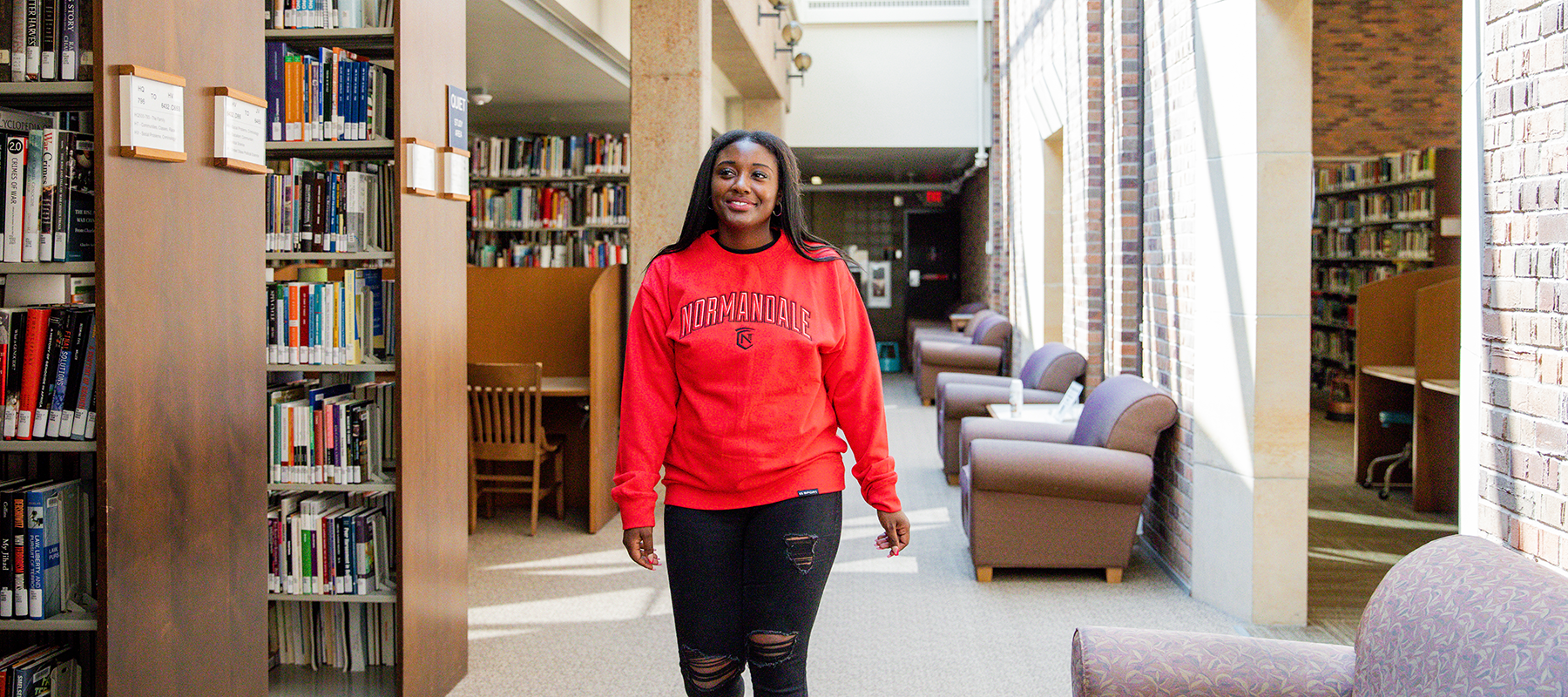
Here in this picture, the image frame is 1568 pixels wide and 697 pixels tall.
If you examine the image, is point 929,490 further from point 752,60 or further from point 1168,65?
point 752,60

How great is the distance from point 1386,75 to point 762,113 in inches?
259

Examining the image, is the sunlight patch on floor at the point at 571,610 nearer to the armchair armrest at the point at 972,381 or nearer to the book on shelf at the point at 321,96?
the book on shelf at the point at 321,96

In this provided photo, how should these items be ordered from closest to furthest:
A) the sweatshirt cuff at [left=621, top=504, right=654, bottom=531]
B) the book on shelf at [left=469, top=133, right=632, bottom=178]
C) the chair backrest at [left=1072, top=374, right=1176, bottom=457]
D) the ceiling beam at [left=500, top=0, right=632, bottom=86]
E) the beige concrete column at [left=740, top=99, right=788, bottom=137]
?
1. the sweatshirt cuff at [left=621, top=504, right=654, bottom=531]
2. the chair backrest at [left=1072, top=374, right=1176, bottom=457]
3. the ceiling beam at [left=500, top=0, right=632, bottom=86]
4. the book on shelf at [left=469, top=133, right=632, bottom=178]
5. the beige concrete column at [left=740, top=99, right=788, bottom=137]

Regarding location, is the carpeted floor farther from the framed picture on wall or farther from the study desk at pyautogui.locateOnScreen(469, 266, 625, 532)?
the framed picture on wall

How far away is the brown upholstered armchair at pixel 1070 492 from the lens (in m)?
4.33

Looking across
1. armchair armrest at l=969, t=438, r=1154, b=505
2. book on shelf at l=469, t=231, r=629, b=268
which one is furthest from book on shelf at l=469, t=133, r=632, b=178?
armchair armrest at l=969, t=438, r=1154, b=505

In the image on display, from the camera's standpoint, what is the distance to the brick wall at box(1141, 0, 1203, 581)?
168 inches

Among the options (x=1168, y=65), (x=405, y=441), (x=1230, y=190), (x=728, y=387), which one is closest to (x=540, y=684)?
(x=405, y=441)

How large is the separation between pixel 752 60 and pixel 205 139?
8.05 meters

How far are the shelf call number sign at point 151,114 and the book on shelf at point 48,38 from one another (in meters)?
0.23

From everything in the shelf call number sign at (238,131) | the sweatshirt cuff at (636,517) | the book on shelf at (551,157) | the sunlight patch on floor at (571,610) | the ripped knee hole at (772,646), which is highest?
the book on shelf at (551,157)

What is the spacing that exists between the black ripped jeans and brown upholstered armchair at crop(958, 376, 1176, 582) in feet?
8.11

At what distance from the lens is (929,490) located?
264 inches

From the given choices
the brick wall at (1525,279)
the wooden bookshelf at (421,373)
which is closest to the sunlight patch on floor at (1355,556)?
the brick wall at (1525,279)
